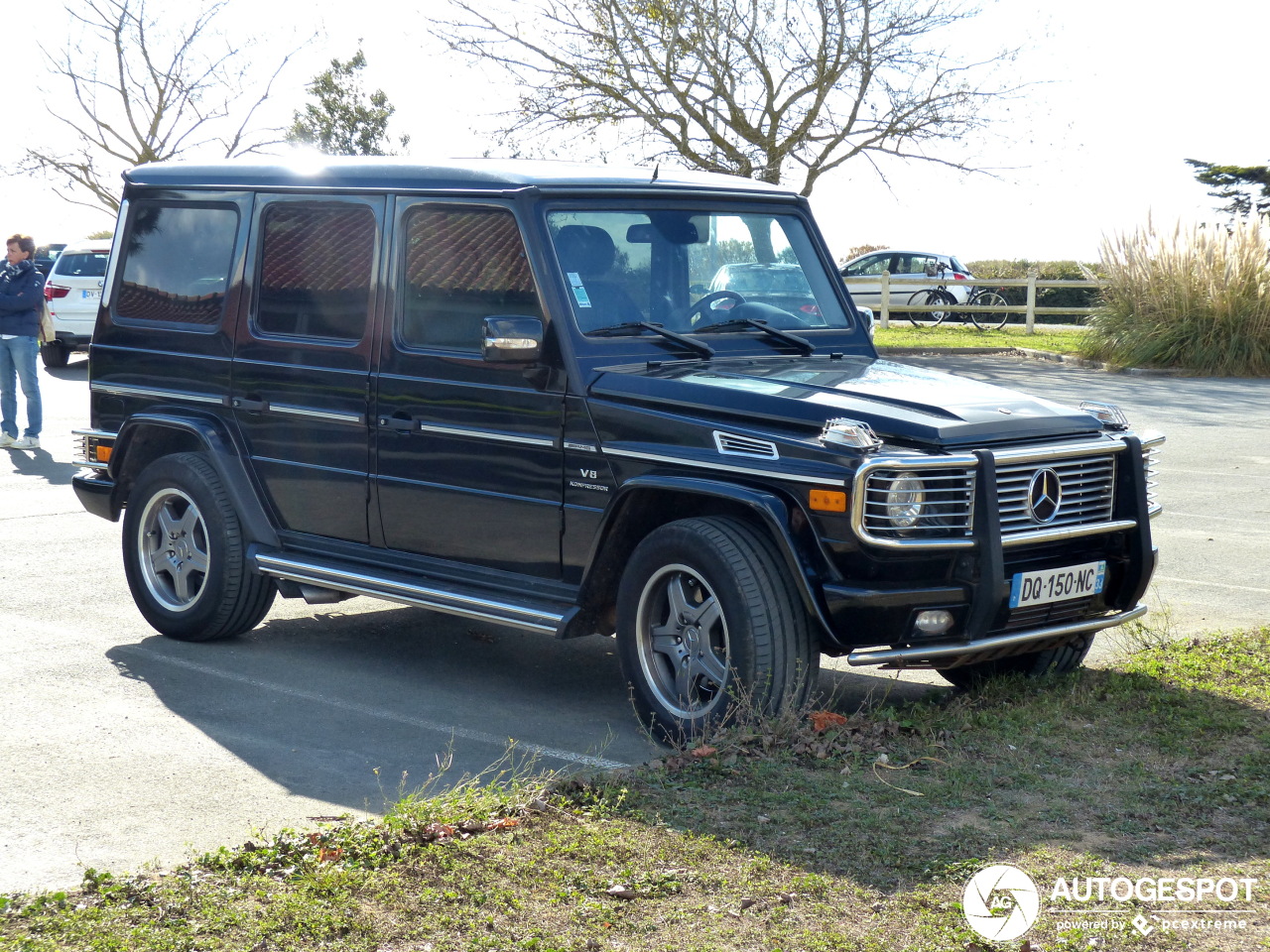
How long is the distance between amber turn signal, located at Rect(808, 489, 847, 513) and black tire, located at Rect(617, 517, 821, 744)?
28 centimetres

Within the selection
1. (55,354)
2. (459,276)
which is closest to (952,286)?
(55,354)

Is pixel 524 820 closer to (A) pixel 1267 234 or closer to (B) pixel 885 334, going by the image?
(A) pixel 1267 234

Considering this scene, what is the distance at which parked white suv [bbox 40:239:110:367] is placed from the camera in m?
23.8

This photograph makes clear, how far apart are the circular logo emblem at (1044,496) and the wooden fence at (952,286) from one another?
24.8m

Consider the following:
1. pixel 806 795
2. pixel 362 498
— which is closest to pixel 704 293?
pixel 362 498

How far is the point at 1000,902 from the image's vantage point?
150 inches

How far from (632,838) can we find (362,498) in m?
2.58

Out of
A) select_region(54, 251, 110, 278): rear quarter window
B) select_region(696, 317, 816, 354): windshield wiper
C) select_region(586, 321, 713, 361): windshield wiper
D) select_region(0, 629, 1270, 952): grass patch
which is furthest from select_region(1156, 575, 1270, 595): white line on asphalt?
Answer: select_region(54, 251, 110, 278): rear quarter window

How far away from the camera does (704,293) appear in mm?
6215

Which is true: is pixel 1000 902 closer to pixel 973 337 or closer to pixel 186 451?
pixel 186 451

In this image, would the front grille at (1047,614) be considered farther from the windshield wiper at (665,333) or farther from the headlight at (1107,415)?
the windshield wiper at (665,333)

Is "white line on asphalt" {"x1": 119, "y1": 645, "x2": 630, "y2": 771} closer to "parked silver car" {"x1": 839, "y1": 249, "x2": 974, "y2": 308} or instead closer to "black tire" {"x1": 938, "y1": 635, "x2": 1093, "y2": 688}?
"black tire" {"x1": 938, "y1": 635, "x2": 1093, "y2": 688}

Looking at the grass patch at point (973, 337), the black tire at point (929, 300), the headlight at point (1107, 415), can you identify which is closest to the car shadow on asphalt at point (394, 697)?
the headlight at point (1107, 415)

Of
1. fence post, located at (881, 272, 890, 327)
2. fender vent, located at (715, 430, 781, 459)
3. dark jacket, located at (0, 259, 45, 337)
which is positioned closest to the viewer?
fender vent, located at (715, 430, 781, 459)
